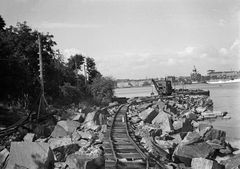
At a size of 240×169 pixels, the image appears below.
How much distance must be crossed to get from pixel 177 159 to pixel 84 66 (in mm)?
61157

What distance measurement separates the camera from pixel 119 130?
1812cm

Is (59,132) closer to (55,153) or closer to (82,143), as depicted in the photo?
(82,143)

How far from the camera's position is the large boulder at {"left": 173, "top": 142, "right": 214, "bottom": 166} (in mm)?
12102

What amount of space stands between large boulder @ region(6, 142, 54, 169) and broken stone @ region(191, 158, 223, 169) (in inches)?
210

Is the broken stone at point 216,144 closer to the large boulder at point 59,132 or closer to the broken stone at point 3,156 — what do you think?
the large boulder at point 59,132

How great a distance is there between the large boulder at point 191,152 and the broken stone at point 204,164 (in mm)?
814

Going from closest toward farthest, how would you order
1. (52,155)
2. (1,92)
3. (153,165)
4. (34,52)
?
(153,165)
(52,155)
(1,92)
(34,52)

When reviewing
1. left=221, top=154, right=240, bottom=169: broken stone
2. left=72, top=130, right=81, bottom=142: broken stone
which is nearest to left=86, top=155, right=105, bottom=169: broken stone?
left=72, top=130, right=81, bottom=142: broken stone

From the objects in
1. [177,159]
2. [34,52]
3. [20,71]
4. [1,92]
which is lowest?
[177,159]

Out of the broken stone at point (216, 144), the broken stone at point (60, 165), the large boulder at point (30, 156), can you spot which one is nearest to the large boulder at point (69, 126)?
the broken stone at point (60, 165)

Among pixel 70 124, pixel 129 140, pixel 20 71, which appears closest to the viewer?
pixel 129 140

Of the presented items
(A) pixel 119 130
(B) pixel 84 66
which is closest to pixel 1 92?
(A) pixel 119 130

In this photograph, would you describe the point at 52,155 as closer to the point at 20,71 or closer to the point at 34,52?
the point at 20,71

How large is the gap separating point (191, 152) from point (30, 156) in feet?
21.0
